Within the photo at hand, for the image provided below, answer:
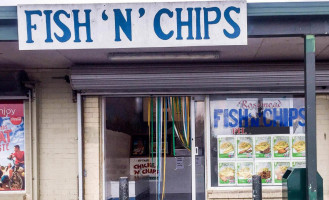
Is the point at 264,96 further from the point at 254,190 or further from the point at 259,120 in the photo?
the point at 254,190

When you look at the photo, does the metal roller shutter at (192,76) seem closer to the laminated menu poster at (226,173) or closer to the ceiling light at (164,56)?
the ceiling light at (164,56)

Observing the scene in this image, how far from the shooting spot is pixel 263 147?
7.64m

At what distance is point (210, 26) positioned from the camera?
4992mm

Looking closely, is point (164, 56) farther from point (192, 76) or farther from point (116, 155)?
point (116, 155)

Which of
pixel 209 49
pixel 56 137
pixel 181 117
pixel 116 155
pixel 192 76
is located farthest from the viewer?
pixel 116 155

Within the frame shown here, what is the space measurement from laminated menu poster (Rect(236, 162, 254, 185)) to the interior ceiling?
1.96 m

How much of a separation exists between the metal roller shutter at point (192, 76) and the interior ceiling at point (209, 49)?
0.16m

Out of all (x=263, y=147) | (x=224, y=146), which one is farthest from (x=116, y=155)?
(x=263, y=147)

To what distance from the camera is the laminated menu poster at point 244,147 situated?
7.64 metres

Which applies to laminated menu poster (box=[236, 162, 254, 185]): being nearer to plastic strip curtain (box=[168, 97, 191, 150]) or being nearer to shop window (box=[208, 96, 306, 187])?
shop window (box=[208, 96, 306, 187])

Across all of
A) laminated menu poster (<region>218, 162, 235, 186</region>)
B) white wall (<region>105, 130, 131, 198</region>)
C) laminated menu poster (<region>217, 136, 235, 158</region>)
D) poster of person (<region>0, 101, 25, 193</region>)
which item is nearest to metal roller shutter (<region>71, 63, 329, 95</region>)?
laminated menu poster (<region>217, 136, 235, 158</region>)

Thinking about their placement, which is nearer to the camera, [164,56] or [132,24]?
[132,24]

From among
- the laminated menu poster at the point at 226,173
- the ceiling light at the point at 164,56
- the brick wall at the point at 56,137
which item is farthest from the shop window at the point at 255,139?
the brick wall at the point at 56,137

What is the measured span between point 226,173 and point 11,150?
4008 millimetres
